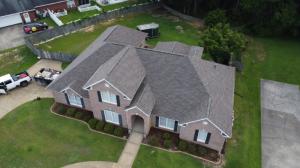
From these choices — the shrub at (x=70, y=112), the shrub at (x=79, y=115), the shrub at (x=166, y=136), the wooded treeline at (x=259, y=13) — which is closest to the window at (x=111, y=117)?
the shrub at (x=79, y=115)

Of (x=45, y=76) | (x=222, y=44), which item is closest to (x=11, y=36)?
(x=45, y=76)

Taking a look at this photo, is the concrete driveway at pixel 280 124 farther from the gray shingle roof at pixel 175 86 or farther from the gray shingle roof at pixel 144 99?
the gray shingle roof at pixel 144 99

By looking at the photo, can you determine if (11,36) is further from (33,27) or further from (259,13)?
(259,13)

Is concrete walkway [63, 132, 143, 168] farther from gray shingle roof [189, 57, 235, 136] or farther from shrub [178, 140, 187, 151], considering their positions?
gray shingle roof [189, 57, 235, 136]

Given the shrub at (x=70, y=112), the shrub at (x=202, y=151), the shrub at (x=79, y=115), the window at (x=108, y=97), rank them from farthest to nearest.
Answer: the shrub at (x=70, y=112), the shrub at (x=79, y=115), the shrub at (x=202, y=151), the window at (x=108, y=97)

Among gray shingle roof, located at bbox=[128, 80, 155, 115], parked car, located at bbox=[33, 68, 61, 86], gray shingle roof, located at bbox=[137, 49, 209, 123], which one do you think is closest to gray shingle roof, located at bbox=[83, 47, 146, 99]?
gray shingle roof, located at bbox=[128, 80, 155, 115]

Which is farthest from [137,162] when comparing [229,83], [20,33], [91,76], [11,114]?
[20,33]
